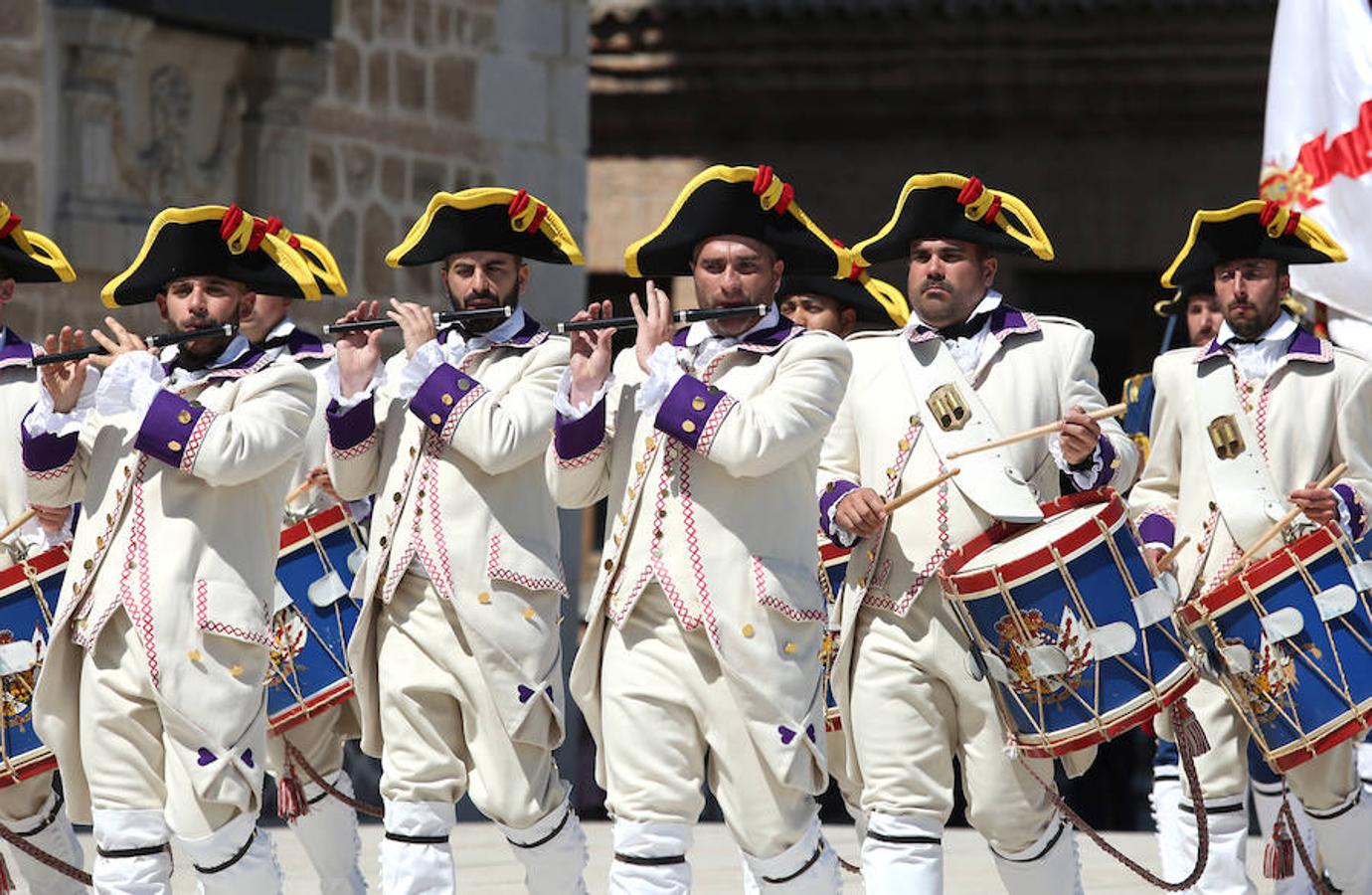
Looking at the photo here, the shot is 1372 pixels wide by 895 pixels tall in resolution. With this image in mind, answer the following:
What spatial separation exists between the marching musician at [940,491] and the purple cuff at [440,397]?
90 centimetres

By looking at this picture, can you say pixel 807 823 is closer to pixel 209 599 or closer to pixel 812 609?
pixel 812 609

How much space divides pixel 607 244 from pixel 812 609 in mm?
12098

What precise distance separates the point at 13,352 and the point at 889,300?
2588 mm

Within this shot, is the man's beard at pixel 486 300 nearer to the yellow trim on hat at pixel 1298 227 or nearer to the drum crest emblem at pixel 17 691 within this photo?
the drum crest emblem at pixel 17 691

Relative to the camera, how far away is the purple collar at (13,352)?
362 inches

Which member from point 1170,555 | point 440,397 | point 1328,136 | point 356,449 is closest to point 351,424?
point 356,449

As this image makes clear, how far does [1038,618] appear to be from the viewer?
806cm

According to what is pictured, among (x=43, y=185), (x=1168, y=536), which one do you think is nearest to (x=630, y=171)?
(x=43, y=185)

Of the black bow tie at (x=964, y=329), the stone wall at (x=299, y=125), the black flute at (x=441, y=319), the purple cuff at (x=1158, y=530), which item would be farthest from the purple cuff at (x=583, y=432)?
the stone wall at (x=299, y=125)

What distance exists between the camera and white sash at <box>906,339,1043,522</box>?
8336 millimetres

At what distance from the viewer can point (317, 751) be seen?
9.98 m

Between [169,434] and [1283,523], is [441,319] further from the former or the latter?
[1283,523]

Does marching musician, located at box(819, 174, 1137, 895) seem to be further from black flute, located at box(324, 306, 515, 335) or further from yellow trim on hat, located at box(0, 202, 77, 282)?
yellow trim on hat, located at box(0, 202, 77, 282)

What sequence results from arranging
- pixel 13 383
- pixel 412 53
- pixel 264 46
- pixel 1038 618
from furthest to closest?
pixel 412 53 < pixel 264 46 < pixel 13 383 < pixel 1038 618
